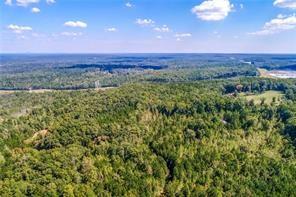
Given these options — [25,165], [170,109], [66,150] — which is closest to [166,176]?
[66,150]

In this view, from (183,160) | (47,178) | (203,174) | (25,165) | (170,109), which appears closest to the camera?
(47,178)

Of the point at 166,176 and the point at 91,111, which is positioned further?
the point at 91,111

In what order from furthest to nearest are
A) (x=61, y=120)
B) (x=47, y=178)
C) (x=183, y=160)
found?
1. (x=61, y=120)
2. (x=183, y=160)
3. (x=47, y=178)

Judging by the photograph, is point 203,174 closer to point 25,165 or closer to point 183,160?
point 183,160

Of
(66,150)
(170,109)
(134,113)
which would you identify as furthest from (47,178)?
(170,109)

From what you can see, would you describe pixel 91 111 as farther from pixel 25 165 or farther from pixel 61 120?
pixel 25 165

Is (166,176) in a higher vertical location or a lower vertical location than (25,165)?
lower
